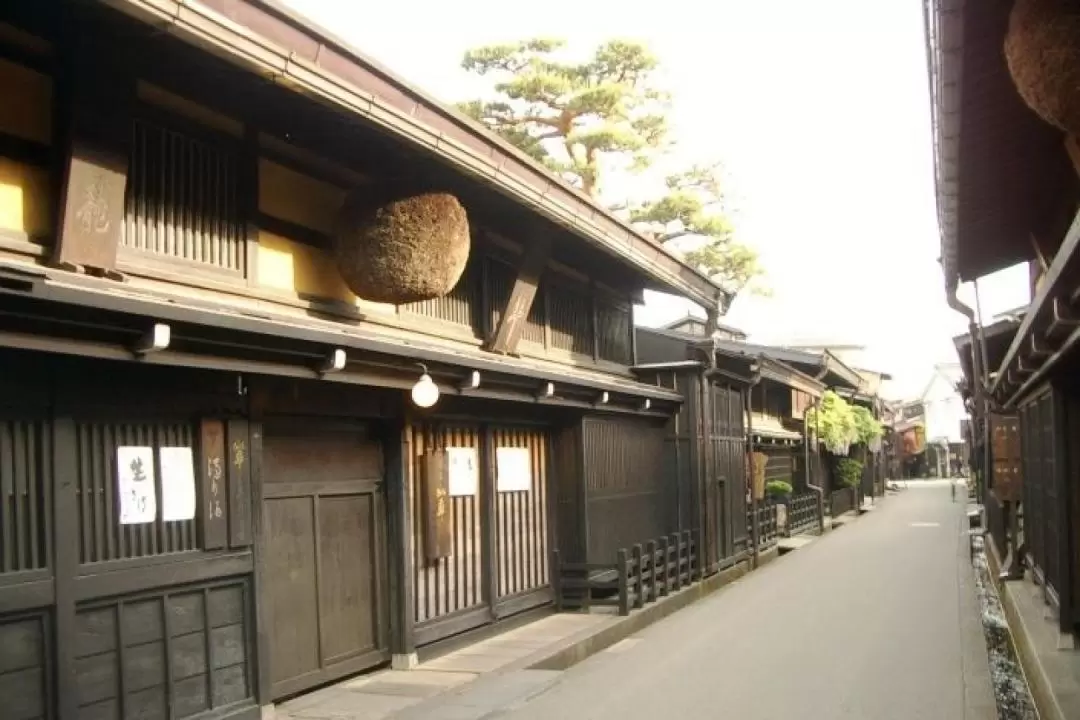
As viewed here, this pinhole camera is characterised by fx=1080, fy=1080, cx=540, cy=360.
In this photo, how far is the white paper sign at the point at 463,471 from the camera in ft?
42.4

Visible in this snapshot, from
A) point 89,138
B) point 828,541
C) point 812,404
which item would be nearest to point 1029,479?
point 89,138

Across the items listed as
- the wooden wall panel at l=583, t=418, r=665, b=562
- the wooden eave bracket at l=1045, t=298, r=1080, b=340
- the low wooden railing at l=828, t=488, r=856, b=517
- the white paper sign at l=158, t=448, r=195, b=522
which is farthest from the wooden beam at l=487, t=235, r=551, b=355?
the low wooden railing at l=828, t=488, r=856, b=517

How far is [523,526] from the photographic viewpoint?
1500 centimetres

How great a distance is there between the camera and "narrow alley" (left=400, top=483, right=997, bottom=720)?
10.3 meters

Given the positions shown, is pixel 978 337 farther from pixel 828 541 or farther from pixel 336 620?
pixel 828 541

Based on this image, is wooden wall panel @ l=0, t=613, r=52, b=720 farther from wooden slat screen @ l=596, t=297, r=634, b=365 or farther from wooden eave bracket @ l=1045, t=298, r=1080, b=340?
wooden slat screen @ l=596, t=297, r=634, b=365

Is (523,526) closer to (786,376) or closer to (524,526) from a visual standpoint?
(524,526)

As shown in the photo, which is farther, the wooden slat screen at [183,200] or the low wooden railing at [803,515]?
the low wooden railing at [803,515]

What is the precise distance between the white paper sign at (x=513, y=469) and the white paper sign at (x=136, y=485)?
675 centimetres

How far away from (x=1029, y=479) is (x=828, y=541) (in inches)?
656

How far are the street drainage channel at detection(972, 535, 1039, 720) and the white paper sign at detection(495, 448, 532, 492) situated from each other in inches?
246

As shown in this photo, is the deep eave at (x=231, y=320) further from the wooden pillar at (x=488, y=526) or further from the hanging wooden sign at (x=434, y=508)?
the wooden pillar at (x=488, y=526)

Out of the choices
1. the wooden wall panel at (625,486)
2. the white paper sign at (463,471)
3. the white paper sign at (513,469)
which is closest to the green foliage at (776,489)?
the wooden wall panel at (625,486)

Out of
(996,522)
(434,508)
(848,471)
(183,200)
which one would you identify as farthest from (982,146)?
(848,471)
